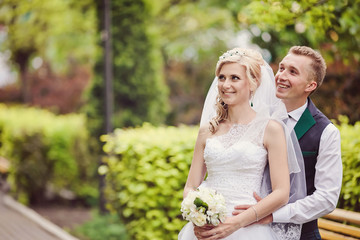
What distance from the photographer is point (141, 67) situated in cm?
930

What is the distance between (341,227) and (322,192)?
3.61ft

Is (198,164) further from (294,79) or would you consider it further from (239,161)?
(294,79)

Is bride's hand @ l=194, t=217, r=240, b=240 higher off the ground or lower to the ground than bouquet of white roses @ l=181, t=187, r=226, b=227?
lower

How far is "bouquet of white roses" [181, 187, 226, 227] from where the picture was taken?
2.37 meters

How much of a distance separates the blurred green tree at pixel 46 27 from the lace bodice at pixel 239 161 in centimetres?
Result: 707

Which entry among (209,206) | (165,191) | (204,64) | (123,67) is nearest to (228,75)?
(209,206)

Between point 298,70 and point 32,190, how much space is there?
8.12 m

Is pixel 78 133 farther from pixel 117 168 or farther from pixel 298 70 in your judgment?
pixel 298 70

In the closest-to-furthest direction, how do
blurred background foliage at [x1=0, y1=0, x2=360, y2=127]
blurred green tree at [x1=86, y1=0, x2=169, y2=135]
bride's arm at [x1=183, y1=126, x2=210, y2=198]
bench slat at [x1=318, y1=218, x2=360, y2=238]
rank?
bride's arm at [x1=183, y1=126, x2=210, y2=198] < bench slat at [x1=318, y1=218, x2=360, y2=238] < blurred background foliage at [x1=0, y1=0, x2=360, y2=127] < blurred green tree at [x1=86, y1=0, x2=169, y2=135]

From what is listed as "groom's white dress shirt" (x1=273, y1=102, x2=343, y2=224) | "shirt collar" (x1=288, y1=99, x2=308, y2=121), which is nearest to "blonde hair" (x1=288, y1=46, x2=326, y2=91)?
"shirt collar" (x1=288, y1=99, x2=308, y2=121)

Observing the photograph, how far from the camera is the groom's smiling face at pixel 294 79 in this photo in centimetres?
262

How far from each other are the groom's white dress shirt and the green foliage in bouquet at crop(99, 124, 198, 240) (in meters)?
2.30

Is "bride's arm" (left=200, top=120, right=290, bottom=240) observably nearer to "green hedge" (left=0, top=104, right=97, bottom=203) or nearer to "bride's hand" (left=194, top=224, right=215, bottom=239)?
"bride's hand" (left=194, top=224, right=215, bottom=239)

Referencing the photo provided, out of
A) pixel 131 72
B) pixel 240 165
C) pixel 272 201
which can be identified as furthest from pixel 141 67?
pixel 272 201
